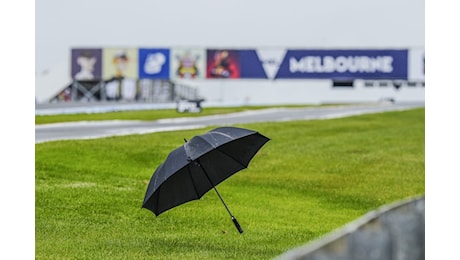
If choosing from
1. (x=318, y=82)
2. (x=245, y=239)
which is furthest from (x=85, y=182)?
(x=318, y=82)

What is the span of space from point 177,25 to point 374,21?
6.17 ft

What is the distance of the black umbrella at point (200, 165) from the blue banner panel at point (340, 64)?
229 cm

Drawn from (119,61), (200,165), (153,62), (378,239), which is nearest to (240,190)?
(153,62)

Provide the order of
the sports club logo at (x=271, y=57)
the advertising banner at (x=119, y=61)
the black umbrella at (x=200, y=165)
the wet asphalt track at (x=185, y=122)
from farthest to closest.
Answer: the wet asphalt track at (x=185, y=122) → the advertising banner at (x=119, y=61) → the sports club logo at (x=271, y=57) → the black umbrella at (x=200, y=165)

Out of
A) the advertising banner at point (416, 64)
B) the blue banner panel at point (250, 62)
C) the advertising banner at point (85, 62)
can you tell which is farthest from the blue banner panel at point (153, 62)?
the advertising banner at point (416, 64)

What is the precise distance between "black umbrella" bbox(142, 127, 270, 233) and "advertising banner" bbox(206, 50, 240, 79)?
226 centimetres

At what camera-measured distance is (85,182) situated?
810cm

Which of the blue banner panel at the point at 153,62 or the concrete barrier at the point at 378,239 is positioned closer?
the concrete barrier at the point at 378,239

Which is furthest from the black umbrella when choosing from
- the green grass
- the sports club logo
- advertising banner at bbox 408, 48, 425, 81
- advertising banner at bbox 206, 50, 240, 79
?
advertising banner at bbox 408, 48, 425, 81

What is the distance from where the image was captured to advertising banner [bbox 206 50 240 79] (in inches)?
338

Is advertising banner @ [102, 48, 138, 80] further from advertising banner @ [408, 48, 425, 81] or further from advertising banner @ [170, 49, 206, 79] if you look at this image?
advertising banner @ [408, 48, 425, 81]

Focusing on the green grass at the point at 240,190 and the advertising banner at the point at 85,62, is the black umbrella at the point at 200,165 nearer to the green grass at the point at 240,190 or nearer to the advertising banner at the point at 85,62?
the green grass at the point at 240,190

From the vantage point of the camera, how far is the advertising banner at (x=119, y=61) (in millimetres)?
8523

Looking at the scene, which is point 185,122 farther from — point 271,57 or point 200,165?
point 200,165
